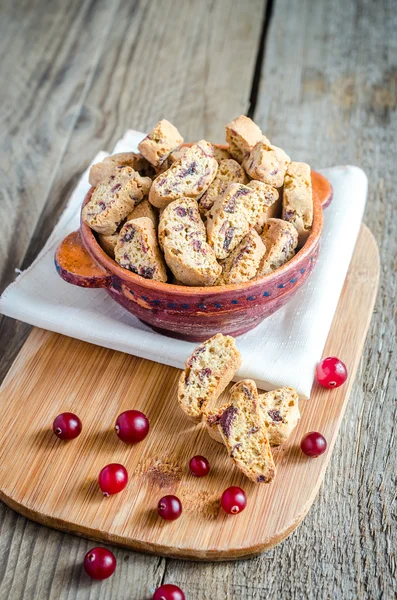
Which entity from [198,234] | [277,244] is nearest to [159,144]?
[198,234]

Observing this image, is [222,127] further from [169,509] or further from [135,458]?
[169,509]

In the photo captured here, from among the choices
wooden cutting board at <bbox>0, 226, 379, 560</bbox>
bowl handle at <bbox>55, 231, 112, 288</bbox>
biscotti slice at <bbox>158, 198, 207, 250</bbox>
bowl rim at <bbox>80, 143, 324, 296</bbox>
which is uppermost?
biscotti slice at <bbox>158, 198, 207, 250</bbox>

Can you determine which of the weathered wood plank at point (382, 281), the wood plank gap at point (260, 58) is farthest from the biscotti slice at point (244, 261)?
the wood plank gap at point (260, 58)

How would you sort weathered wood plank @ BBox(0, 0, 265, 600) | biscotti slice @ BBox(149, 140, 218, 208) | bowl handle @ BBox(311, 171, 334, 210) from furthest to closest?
weathered wood plank @ BBox(0, 0, 265, 600) < bowl handle @ BBox(311, 171, 334, 210) < biscotti slice @ BBox(149, 140, 218, 208)

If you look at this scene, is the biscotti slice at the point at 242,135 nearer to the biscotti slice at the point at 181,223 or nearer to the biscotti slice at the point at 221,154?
the biscotti slice at the point at 221,154

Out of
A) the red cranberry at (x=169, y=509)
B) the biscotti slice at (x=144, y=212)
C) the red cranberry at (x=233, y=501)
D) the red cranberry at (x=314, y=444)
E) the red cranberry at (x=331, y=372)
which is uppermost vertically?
the biscotti slice at (x=144, y=212)

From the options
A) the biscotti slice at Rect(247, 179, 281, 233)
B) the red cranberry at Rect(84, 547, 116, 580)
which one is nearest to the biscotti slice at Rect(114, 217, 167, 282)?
the biscotti slice at Rect(247, 179, 281, 233)

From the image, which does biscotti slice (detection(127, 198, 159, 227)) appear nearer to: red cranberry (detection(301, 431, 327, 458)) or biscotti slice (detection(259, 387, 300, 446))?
biscotti slice (detection(259, 387, 300, 446))
